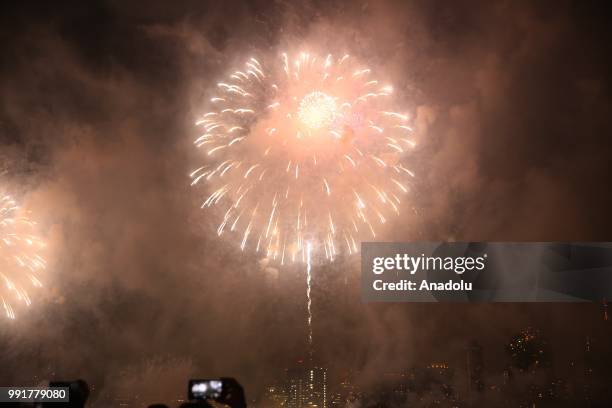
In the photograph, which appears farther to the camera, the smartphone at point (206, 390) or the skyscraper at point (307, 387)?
the skyscraper at point (307, 387)

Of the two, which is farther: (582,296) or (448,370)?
(448,370)

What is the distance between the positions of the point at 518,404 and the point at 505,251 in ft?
318

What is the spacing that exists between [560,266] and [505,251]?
2.22 metres

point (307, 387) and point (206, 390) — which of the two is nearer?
point (206, 390)

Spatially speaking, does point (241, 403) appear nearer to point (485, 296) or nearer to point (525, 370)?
point (485, 296)

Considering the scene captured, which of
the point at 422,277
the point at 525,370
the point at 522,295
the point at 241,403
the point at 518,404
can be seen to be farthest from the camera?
the point at 518,404

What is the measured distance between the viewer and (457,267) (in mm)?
18641

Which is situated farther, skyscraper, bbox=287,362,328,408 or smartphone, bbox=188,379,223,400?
skyscraper, bbox=287,362,328,408

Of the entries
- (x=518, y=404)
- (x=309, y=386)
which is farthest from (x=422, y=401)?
(x=518, y=404)

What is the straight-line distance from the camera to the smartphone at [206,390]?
9383 millimetres

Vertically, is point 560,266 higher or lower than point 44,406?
higher

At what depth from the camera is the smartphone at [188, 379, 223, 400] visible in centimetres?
938

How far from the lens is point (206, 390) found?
942cm

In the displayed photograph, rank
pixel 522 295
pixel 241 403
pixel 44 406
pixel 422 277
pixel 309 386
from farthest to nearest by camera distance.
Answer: pixel 309 386, pixel 522 295, pixel 422 277, pixel 44 406, pixel 241 403
